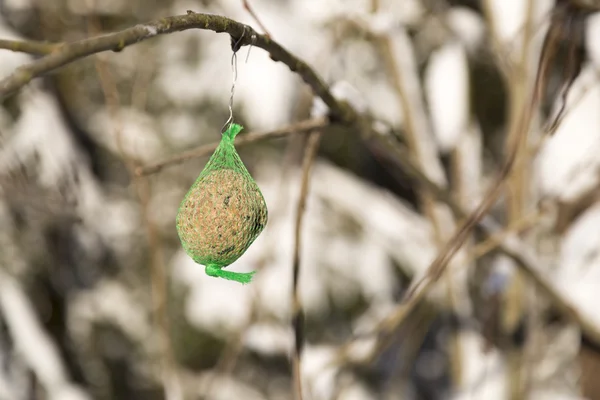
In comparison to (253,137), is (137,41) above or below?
below

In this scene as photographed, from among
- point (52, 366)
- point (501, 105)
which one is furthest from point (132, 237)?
point (501, 105)

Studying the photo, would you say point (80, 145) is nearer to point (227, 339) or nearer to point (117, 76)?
point (117, 76)

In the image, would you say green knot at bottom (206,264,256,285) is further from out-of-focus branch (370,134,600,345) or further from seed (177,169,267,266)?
out-of-focus branch (370,134,600,345)

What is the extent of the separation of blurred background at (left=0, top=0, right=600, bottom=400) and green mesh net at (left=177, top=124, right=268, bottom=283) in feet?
3.29

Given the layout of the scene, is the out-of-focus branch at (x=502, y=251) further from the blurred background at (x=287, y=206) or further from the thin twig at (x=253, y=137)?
the blurred background at (x=287, y=206)

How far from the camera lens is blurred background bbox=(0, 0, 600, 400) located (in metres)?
2.03

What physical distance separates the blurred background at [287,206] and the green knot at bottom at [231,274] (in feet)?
3.34

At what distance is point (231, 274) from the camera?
2.56ft

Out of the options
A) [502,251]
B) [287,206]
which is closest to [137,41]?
[502,251]

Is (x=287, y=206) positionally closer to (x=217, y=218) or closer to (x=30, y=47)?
(x=217, y=218)

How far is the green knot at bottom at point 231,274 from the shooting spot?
A: 76 centimetres

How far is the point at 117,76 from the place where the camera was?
2.62 m

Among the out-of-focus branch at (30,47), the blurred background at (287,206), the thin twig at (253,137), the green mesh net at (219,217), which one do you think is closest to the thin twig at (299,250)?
the thin twig at (253,137)

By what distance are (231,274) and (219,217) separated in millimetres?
85
